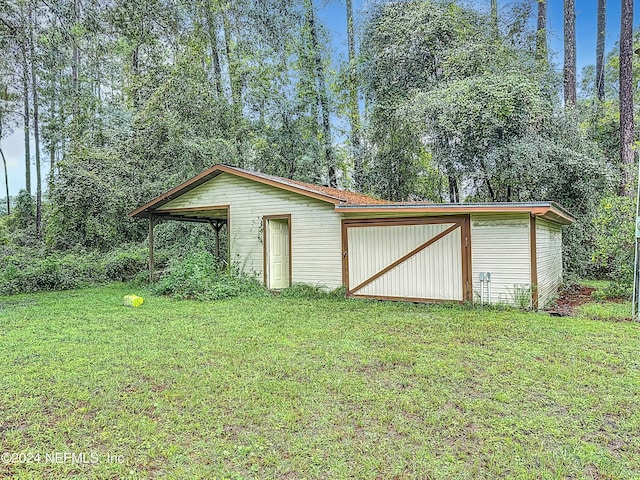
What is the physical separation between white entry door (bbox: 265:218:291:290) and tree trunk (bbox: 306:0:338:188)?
634cm

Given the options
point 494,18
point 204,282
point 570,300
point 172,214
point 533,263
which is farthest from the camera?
point 494,18

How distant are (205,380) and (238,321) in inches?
93.5

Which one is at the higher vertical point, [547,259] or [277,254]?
[277,254]

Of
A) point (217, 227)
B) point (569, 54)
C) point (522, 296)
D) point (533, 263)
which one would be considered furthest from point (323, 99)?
point (522, 296)

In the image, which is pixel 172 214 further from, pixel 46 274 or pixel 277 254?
pixel 46 274

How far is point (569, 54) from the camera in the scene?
1262cm

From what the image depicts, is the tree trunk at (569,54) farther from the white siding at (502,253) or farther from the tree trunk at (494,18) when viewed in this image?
the white siding at (502,253)

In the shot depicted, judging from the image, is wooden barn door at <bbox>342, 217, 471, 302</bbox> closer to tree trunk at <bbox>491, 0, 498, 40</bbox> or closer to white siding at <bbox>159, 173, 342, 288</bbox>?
white siding at <bbox>159, 173, 342, 288</bbox>

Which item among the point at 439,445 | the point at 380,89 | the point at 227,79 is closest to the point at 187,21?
the point at 227,79

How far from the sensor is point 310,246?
8.38 m

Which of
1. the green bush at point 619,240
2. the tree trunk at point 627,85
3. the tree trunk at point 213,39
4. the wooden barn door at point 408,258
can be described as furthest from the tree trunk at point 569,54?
the tree trunk at point 213,39

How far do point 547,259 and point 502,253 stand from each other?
169cm

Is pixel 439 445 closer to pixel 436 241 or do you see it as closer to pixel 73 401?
pixel 73 401

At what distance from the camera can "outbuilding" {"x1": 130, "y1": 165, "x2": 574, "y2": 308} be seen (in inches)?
256
